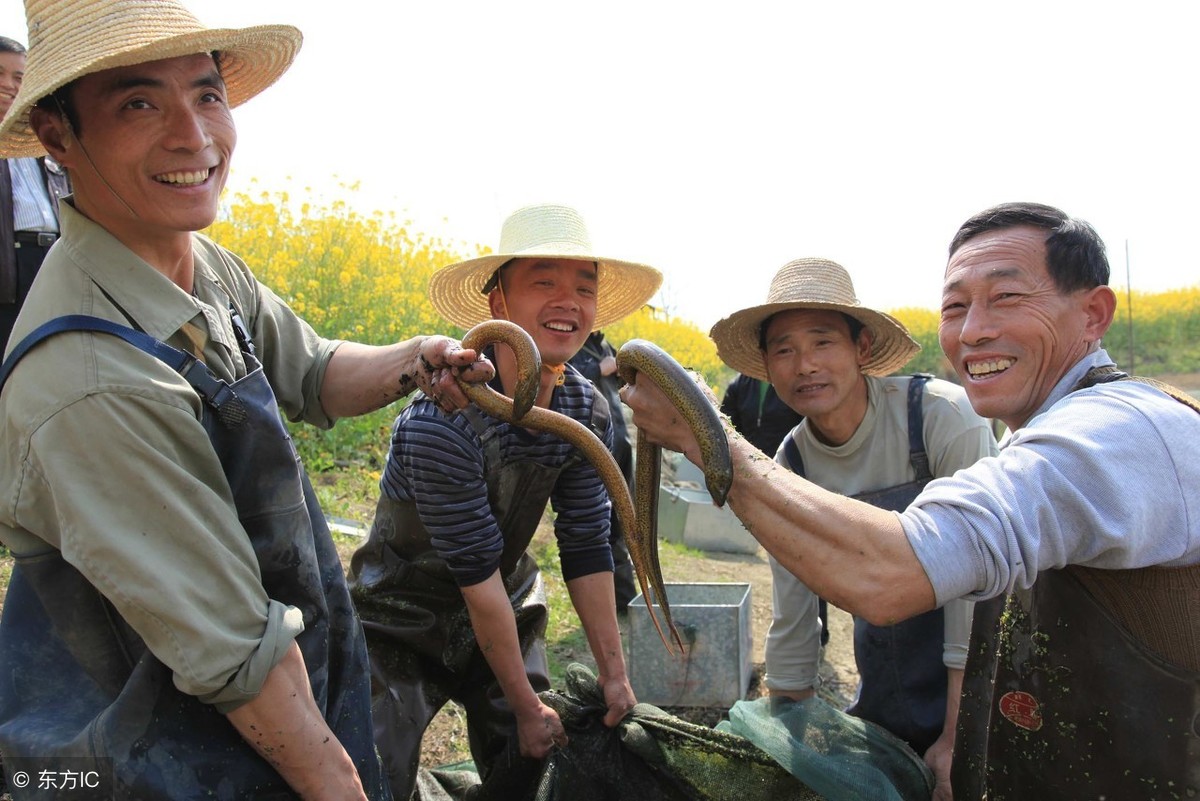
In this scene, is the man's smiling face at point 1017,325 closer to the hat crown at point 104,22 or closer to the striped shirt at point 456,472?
the striped shirt at point 456,472

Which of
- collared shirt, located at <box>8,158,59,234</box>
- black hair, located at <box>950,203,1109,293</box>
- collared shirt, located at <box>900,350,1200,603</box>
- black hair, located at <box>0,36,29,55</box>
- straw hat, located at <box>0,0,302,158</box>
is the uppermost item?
black hair, located at <box>0,36,29,55</box>

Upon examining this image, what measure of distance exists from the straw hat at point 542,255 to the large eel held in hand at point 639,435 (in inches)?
28.1

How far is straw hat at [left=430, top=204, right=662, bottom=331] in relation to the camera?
9.92 ft

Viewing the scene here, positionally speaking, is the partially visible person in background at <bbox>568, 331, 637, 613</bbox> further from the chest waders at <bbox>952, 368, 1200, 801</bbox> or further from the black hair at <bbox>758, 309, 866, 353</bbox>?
the chest waders at <bbox>952, 368, 1200, 801</bbox>

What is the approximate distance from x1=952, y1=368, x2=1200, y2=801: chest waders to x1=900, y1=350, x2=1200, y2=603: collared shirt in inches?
5.3

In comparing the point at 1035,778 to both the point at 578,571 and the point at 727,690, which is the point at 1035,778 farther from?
the point at 727,690

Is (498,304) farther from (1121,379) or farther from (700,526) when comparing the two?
(700,526)

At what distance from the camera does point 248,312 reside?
233 centimetres

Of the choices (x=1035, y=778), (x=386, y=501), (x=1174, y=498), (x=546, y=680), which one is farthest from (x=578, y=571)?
(x=1174, y=498)

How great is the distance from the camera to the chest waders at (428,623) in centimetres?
288

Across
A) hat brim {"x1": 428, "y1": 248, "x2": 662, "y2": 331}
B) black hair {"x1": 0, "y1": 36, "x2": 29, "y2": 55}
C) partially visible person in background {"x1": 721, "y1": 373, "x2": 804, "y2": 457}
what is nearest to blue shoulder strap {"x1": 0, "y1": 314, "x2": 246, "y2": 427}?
hat brim {"x1": 428, "y1": 248, "x2": 662, "y2": 331}

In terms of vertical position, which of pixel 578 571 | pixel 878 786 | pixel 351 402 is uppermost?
pixel 351 402

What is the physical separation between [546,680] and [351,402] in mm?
1318

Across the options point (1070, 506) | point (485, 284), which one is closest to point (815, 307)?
point (485, 284)
